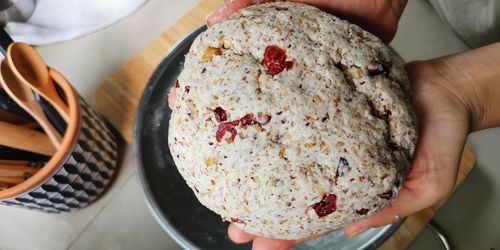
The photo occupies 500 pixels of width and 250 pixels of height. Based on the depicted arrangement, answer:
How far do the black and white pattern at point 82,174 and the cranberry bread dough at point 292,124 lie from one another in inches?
11.3

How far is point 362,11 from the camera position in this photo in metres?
0.87

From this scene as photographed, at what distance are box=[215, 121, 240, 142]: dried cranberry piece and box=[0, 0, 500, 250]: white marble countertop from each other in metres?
0.51

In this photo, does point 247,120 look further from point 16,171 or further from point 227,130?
point 16,171

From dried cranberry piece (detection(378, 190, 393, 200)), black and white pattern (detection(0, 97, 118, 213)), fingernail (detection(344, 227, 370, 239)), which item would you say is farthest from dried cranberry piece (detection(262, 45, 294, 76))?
black and white pattern (detection(0, 97, 118, 213))

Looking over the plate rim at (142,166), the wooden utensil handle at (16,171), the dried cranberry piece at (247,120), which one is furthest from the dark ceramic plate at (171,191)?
the dried cranberry piece at (247,120)

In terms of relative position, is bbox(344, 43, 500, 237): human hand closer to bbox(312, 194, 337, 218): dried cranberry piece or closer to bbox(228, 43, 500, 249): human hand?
bbox(228, 43, 500, 249): human hand

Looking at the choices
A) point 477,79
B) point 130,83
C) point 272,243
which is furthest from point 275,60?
point 130,83

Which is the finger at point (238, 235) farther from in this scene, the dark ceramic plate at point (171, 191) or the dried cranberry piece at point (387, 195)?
the dried cranberry piece at point (387, 195)

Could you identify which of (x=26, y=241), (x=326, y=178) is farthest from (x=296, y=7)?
(x=26, y=241)

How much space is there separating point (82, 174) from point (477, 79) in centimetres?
81

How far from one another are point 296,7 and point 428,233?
654 mm

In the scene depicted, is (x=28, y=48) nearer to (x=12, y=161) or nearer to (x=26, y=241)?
(x=12, y=161)

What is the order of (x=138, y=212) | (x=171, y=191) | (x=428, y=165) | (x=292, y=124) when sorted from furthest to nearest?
(x=138, y=212), (x=171, y=191), (x=428, y=165), (x=292, y=124)

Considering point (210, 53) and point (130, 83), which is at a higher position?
point (210, 53)
